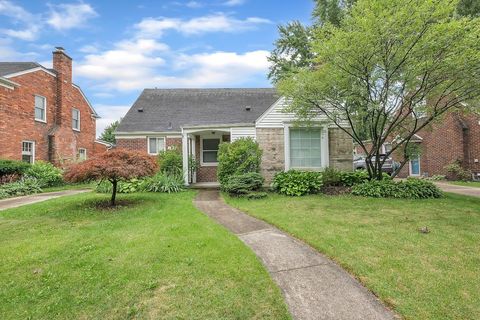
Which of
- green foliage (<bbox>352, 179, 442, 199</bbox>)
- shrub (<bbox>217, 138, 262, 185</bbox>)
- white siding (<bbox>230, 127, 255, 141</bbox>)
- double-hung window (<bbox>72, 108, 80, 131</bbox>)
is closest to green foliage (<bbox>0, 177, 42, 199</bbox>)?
double-hung window (<bbox>72, 108, 80, 131</bbox>)

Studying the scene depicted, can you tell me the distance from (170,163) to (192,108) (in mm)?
5714

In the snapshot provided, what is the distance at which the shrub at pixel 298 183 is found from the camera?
10.4 metres

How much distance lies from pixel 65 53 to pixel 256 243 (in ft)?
63.3

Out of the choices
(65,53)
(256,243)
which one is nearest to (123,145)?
(65,53)

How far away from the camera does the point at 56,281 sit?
144 inches

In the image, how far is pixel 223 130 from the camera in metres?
12.7

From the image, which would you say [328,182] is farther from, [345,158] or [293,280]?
[293,280]

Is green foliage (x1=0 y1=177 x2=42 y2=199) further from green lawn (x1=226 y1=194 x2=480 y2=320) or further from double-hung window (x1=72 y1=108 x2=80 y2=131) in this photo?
green lawn (x1=226 y1=194 x2=480 y2=320)

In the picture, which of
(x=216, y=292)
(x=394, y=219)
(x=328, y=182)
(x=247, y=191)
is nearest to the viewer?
(x=216, y=292)

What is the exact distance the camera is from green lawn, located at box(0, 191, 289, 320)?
3.01 meters

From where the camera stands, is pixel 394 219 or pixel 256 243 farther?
pixel 394 219

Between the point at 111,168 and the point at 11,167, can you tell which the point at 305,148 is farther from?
the point at 11,167

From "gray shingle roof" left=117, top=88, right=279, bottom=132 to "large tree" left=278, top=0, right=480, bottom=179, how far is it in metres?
6.02

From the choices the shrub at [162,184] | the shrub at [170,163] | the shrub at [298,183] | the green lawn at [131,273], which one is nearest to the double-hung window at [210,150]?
the shrub at [170,163]
